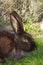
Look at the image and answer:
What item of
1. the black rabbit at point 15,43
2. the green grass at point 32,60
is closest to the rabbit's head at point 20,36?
the black rabbit at point 15,43

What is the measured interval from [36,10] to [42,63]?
5.33 metres

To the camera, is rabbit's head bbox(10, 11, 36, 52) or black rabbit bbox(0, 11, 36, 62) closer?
black rabbit bbox(0, 11, 36, 62)

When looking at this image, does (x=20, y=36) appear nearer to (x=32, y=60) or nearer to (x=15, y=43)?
(x=15, y=43)

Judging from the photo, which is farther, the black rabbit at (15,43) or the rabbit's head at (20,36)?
the rabbit's head at (20,36)

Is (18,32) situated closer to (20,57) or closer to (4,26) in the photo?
(20,57)

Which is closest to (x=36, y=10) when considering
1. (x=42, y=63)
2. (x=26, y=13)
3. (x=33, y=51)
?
(x=26, y=13)

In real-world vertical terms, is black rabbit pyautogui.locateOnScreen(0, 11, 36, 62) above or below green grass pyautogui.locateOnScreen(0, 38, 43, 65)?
above

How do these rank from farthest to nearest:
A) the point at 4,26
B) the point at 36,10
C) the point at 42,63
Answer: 1. the point at 36,10
2. the point at 4,26
3. the point at 42,63

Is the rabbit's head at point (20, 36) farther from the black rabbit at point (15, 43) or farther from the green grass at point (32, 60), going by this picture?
the green grass at point (32, 60)

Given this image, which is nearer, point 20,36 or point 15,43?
point 15,43

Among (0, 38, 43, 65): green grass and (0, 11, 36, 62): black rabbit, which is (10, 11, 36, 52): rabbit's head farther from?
(0, 38, 43, 65): green grass

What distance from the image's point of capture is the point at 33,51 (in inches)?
265

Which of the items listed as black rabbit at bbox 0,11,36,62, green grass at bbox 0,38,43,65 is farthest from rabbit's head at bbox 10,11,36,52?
green grass at bbox 0,38,43,65

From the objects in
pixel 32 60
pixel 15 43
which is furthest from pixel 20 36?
pixel 32 60
